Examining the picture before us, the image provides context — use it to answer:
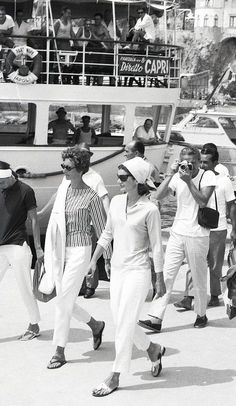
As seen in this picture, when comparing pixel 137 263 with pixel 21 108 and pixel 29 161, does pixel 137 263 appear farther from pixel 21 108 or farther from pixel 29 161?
pixel 21 108

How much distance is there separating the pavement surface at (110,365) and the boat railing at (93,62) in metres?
7.45

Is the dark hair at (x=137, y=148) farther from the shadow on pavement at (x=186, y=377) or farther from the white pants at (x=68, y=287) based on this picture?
the shadow on pavement at (x=186, y=377)

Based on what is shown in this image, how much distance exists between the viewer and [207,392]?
20.5 feet

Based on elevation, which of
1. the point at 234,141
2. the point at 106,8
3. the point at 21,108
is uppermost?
the point at 106,8

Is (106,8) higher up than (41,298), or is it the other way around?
(106,8)

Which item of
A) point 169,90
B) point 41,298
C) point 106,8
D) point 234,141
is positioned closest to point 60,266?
point 41,298

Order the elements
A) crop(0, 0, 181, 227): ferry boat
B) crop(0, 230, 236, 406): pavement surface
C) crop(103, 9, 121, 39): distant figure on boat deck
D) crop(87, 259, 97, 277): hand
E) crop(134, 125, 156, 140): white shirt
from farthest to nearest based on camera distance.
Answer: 1. crop(103, 9, 121, 39): distant figure on boat deck
2. crop(134, 125, 156, 140): white shirt
3. crop(0, 0, 181, 227): ferry boat
4. crop(87, 259, 97, 277): hand
5. crop(0, 230, 236, 406): pavement surface

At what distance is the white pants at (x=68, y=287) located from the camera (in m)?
6.72

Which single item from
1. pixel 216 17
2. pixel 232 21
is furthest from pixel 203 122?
pixel 232 21

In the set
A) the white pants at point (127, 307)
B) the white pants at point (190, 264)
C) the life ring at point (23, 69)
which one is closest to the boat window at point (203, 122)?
the life ring at point (23, 69)

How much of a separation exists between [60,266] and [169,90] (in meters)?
10.0

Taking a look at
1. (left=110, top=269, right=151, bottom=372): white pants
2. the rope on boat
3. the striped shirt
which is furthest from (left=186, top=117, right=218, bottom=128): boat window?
(left=110, top=269, right=151, bottom=372): white pants

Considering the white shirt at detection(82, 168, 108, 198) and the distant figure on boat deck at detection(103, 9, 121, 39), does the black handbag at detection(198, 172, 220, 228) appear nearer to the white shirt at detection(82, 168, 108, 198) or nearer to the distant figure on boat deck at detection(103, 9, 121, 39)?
the white shirt at detection(82, 168, 108, 198)

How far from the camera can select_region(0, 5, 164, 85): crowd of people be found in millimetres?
15258
